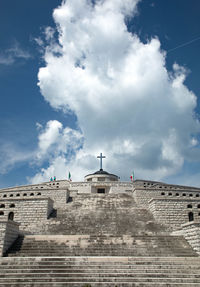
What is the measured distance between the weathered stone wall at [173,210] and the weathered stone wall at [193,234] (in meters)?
4.71

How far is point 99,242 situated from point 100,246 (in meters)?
Result: 0.40

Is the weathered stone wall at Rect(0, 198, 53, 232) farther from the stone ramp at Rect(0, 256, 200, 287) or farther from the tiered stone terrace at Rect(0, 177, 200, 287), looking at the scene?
the stone ramp at Rect(0, 256, 200, 287)

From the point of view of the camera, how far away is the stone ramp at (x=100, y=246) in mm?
13094

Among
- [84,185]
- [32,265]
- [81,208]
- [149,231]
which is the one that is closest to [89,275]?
[32,265]

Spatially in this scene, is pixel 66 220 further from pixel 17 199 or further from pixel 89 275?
pixel 89 275

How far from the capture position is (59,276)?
1077cm

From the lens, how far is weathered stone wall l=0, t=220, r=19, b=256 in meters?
13.2

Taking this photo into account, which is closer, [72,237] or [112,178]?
[72,237]

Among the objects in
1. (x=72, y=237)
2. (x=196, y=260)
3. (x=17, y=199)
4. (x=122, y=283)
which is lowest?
(x=122, y=283)

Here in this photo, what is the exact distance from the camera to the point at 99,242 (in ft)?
46.2

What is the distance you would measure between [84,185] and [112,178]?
5880 mm

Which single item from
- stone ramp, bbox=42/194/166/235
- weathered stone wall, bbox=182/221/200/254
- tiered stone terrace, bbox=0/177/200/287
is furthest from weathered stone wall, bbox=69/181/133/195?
weathered stone wall, bbox=182/221/200/254

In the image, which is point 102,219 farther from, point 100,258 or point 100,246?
point 100,258

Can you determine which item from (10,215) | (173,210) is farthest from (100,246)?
(10,215)
